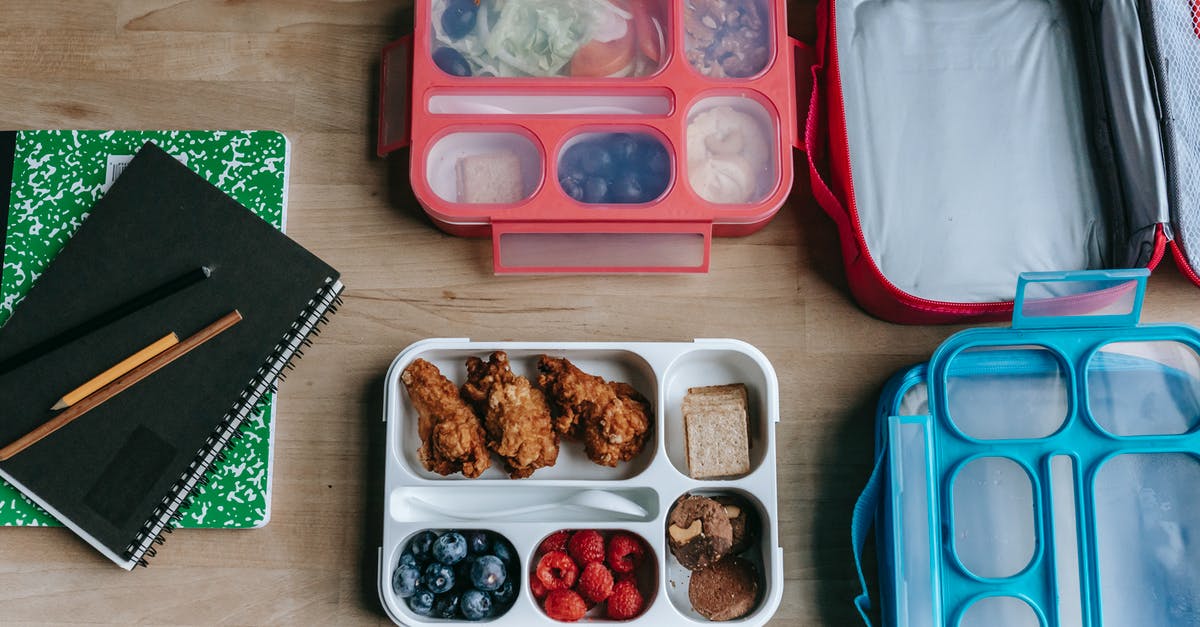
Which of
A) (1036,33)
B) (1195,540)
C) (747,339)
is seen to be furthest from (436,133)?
(1195,540)

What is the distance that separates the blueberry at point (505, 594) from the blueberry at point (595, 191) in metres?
0.44

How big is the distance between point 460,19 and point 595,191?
0.90ft

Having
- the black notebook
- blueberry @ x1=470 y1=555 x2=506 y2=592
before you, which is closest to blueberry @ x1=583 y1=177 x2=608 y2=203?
the black notebook

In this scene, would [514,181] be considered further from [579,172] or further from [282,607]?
[282,607]

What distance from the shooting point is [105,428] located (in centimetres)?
104

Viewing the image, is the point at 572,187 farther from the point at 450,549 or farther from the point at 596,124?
the point at 450,549

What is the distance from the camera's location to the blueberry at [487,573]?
98 cm

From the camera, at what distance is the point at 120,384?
1.04 meters

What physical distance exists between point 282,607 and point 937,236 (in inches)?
34.2

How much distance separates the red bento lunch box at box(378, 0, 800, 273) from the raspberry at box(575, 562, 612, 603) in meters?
0.35

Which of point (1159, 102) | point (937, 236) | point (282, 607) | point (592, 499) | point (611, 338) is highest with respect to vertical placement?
point (1159, 102)

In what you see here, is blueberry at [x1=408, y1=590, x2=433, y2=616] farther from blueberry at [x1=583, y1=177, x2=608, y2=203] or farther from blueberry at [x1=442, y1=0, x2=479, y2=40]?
blueberry at [x1=442, y1=0, x2=479, y2=40]

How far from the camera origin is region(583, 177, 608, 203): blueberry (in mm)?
1070

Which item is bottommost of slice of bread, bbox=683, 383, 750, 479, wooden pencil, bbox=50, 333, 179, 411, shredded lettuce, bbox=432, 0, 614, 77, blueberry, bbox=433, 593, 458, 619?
blueberry, bbox=433, 593, 458, 619
